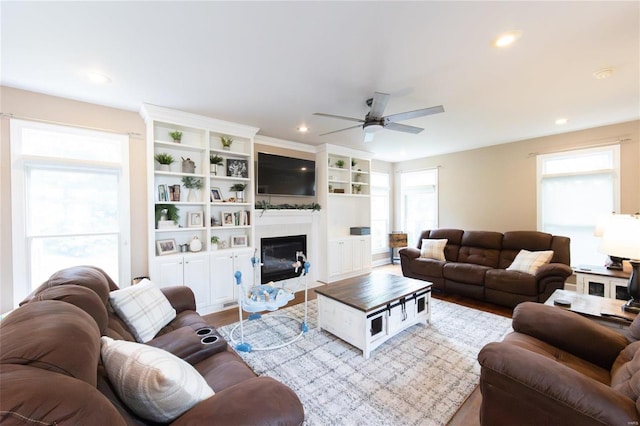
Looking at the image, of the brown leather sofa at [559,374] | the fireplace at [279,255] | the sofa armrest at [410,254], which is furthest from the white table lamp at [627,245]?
the fireplace at [279,255]

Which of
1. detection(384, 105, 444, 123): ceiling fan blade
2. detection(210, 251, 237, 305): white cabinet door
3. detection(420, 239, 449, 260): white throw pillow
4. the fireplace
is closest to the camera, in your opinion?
detection(384, 105, 444, 123): ceiling fan blade

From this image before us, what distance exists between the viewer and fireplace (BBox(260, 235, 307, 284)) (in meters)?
4.46

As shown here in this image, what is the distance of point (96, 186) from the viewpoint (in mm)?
3111

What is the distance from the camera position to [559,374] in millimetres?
1261

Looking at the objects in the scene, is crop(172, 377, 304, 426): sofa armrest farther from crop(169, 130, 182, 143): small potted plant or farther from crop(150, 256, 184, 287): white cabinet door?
crop(169, 130, 182, 143): small potted plant

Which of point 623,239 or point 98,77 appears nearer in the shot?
point 623,239

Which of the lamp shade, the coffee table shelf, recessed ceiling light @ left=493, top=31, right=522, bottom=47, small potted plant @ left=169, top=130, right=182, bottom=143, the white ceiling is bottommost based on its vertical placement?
the coffee table shelf

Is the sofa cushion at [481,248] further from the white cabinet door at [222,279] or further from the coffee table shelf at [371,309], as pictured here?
the white cabinet door at [222,279]

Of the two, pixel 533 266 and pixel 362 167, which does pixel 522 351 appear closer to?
pixel 533 266

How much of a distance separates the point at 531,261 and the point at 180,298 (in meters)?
4.52

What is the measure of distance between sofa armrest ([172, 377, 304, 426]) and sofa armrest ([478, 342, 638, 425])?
1116 millimetres

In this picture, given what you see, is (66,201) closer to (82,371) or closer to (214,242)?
(214,242)

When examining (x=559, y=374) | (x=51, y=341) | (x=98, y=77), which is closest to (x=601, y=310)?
(x=559, y=374)

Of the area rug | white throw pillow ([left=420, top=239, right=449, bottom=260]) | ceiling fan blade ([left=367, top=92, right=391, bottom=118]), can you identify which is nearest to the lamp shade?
the area rug
